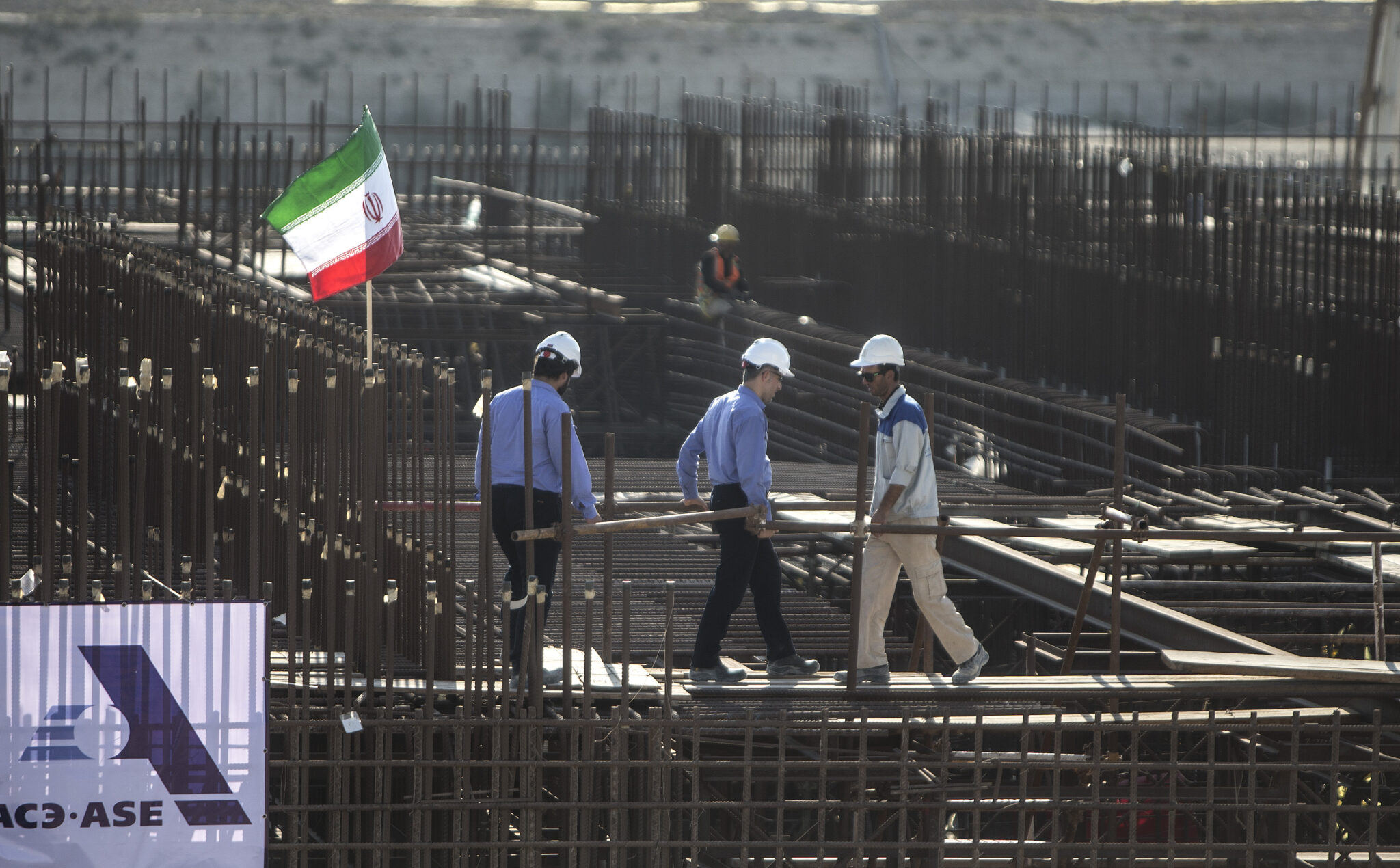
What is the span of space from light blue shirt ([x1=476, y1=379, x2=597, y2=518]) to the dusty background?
37.2 m

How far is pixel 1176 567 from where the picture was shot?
12.7 metres

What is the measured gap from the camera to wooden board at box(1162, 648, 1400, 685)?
8.25 meters

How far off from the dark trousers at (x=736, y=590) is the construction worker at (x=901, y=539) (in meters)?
0.44

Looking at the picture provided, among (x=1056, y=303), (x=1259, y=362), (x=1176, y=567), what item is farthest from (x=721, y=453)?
(x=1056, y=303)

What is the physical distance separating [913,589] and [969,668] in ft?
1.53

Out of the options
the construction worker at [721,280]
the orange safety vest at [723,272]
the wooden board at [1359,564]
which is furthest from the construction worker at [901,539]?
the orange safety vest at [723,272]

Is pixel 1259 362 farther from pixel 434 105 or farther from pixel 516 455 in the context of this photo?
pixel 434 105

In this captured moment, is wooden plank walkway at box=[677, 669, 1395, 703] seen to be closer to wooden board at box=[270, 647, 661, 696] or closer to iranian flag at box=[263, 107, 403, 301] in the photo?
wooden board at box=[270, 647, 661, 696]

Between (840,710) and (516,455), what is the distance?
207 cm

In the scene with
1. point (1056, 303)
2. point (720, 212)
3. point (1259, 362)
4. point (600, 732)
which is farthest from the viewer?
point (720, 212)

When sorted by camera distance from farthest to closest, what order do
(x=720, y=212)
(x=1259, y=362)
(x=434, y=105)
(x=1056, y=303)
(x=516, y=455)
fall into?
(x=434, y=105)
(x=720, y=212)
(x=1056, y=303)
(x=1259, y=362)
(x=516, y=455)

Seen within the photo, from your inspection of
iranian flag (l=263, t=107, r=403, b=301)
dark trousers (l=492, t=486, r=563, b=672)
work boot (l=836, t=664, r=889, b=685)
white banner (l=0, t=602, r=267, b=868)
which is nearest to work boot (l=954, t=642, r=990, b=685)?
work boot (l=836, t=664, r=889, b=685)

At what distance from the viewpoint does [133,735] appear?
6180mm

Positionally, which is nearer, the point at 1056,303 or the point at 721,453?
the point at 721,453
